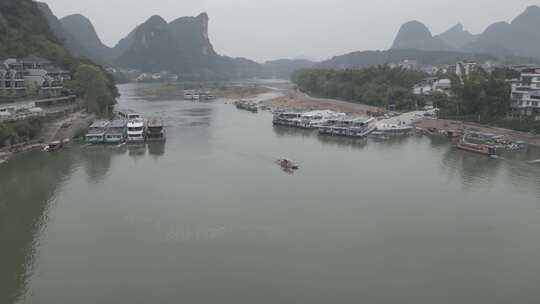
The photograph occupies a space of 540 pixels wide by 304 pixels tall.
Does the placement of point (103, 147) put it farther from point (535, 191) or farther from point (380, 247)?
point (535, 191)

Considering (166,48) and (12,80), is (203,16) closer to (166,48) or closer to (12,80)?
(166,48)

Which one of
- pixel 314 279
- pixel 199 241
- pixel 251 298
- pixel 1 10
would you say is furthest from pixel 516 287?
pixel 1 10

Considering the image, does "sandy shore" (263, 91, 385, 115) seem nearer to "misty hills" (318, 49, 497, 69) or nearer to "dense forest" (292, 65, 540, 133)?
"dense forest" (292, 65, 540, 133)

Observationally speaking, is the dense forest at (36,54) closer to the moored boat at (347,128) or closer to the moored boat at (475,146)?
the moored boat at (347,128)

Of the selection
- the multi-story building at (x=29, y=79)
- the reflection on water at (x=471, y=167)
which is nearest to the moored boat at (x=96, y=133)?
the multi-story building at (x=29, y=79)

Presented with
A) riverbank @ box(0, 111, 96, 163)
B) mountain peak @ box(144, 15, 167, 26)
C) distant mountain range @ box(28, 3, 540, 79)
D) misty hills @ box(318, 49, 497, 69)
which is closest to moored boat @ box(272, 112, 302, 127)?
riverbank @ box(0, 111, 96, 163)

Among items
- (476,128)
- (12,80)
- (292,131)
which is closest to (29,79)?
(12,80)
